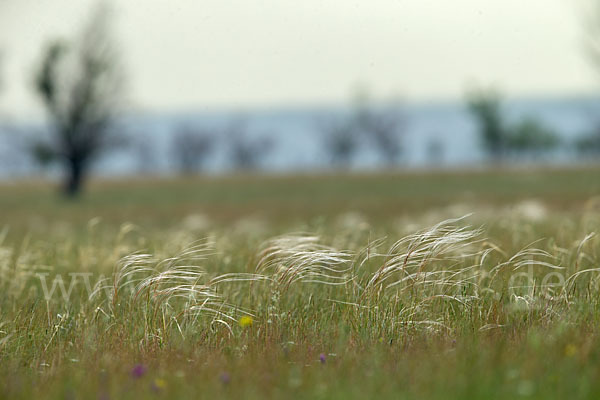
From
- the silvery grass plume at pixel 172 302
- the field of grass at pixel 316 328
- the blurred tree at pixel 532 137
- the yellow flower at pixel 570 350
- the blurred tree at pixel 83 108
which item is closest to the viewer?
the field of grass at pixel 316 328

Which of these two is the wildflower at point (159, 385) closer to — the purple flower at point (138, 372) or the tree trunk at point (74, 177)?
the purple flower at point (138, 372)

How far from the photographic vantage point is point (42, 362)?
448 cm

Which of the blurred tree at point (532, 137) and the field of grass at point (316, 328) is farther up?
the blurred tree at point (532, 137)

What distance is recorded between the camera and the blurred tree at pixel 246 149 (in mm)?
99750

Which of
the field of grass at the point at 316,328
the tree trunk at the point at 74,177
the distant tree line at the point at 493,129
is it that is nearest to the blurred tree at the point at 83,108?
the tree trunk at the point at 74,177

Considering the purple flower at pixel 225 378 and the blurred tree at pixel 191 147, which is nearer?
the purple flower at pixel 225 378

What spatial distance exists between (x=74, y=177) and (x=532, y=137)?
89488 mm

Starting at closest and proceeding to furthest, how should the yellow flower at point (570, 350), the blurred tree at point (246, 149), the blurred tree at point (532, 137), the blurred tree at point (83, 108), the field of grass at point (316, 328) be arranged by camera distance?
the field of grass at point (316, 328)
the yellow flower at point (570, 350)
the blurred tree at point (83, 108)
the blurred tree at point (246, 149)
the blurred tree at point (532, 137)

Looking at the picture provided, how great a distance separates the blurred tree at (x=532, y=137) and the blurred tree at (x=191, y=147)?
50.2 meters

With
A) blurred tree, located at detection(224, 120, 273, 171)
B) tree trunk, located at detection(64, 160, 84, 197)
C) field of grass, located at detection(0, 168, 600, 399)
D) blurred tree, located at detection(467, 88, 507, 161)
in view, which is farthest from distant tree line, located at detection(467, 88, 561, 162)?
field of grass, located at detection(0, 168, 600, 399)

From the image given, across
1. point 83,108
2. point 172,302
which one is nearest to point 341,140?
point 83,108

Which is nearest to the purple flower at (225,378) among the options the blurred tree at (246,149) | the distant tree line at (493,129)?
the distant tree line at (493,129)

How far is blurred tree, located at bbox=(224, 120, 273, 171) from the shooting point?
9975cm

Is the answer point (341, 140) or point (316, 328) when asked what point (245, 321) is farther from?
point (341, 140)
